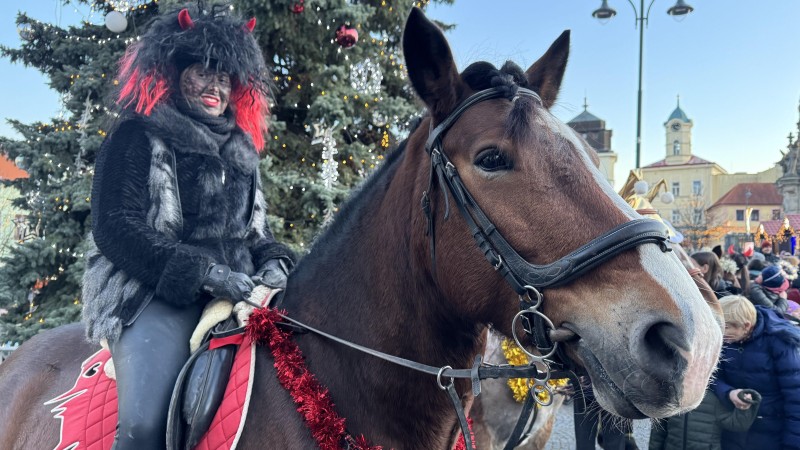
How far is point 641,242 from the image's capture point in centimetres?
131

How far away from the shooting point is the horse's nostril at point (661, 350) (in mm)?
1205

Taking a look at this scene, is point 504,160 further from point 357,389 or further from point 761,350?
point 761,350

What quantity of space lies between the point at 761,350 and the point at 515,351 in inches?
74.3

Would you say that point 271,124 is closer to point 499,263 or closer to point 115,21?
point 115,21

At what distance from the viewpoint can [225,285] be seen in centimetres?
215

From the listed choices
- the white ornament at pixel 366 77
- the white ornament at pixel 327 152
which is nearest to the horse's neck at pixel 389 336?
the white ornament at pixel 327 152

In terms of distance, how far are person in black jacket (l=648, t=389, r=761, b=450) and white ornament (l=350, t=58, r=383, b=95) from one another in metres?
6.30

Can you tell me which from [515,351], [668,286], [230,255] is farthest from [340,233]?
[515,351]

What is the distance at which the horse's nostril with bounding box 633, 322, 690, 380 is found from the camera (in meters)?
1.21

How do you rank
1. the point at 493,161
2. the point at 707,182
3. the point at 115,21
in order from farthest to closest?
the point at 707,182
the point at 115,21
the point at 493,161

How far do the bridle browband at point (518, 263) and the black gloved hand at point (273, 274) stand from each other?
57 centimetres

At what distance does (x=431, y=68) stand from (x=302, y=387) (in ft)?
4.01

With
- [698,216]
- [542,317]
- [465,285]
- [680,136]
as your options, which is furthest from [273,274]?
[680,136]

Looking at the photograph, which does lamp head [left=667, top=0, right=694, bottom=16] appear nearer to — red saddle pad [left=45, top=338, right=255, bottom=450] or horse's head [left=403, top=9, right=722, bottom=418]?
horse's head [left=403, top=9, right=722, bottom=418]
